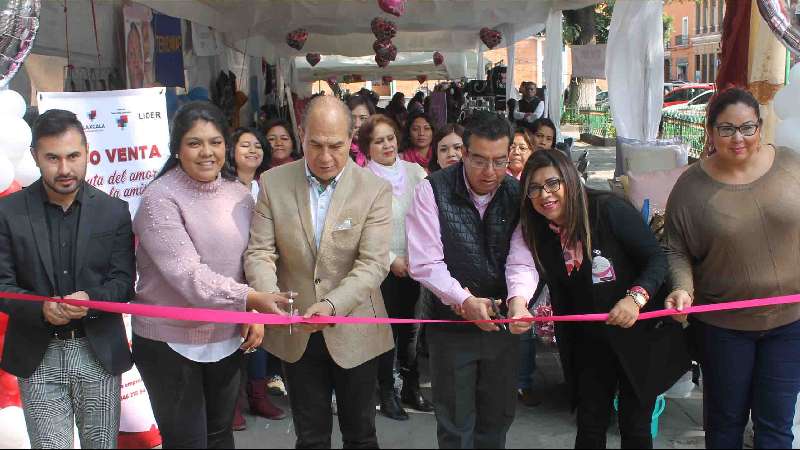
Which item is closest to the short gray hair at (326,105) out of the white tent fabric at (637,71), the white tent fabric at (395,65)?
the white tent fabric at (637,71)

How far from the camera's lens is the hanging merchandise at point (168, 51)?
8523 millimetres

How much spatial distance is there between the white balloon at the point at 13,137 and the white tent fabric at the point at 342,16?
448cm

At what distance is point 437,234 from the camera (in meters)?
3.29

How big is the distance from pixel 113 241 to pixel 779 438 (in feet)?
9.28

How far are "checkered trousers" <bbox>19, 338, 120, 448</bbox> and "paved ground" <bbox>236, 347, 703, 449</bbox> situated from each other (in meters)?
1.12

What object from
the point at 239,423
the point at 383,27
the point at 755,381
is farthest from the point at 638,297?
the point at 383,27

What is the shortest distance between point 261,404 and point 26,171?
1969mm

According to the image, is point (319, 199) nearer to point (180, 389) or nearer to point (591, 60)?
point (180, 389)

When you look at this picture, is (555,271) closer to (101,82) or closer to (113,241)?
(113,241)

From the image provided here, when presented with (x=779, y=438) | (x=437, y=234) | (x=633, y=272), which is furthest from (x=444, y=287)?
(x=779, y=438)

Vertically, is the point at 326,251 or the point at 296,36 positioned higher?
the point at 296,36

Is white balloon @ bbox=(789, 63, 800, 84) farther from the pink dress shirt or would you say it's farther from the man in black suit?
the man in black suit

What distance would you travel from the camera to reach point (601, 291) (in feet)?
10.6

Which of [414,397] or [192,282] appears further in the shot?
[414,397]
